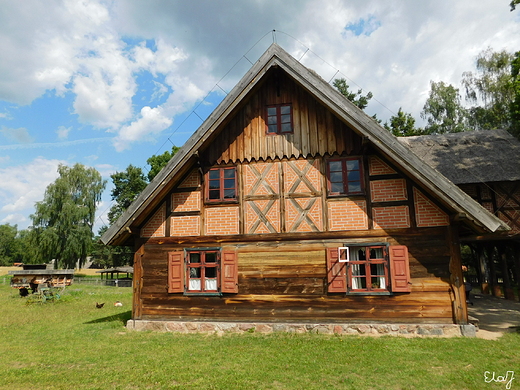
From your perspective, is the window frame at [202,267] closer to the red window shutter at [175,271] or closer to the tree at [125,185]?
the red window shutter at [175,271]

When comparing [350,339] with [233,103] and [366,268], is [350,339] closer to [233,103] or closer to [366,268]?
[366,268]

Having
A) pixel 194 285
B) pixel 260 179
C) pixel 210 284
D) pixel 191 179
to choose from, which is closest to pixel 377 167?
pixel 260 179

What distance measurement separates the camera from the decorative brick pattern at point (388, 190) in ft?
31.2

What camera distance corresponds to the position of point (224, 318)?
390 inches

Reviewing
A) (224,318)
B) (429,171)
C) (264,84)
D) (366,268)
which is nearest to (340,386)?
(366,268)

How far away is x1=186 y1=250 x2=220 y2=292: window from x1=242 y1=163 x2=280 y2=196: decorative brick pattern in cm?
226

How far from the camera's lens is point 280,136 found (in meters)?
10.4

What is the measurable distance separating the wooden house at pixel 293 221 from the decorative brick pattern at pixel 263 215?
3 cm

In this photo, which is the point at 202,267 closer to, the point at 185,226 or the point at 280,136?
the point at 185,226

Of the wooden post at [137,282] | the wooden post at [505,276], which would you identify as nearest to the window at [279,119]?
the wooden post at [137,282]

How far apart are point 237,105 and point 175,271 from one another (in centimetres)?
551

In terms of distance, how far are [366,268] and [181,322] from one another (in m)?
5.75

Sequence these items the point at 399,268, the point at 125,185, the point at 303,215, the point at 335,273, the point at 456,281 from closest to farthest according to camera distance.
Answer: the point at 456,281 → the point at 399,268 → the point at 335,273 → the point at 303,215 → the point at 125,185

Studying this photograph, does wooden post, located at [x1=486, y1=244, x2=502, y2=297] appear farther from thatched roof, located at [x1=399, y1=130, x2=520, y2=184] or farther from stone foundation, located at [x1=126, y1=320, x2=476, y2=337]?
stone foundation, located at [x1=126, y1=320, x2=476, y2=337]
